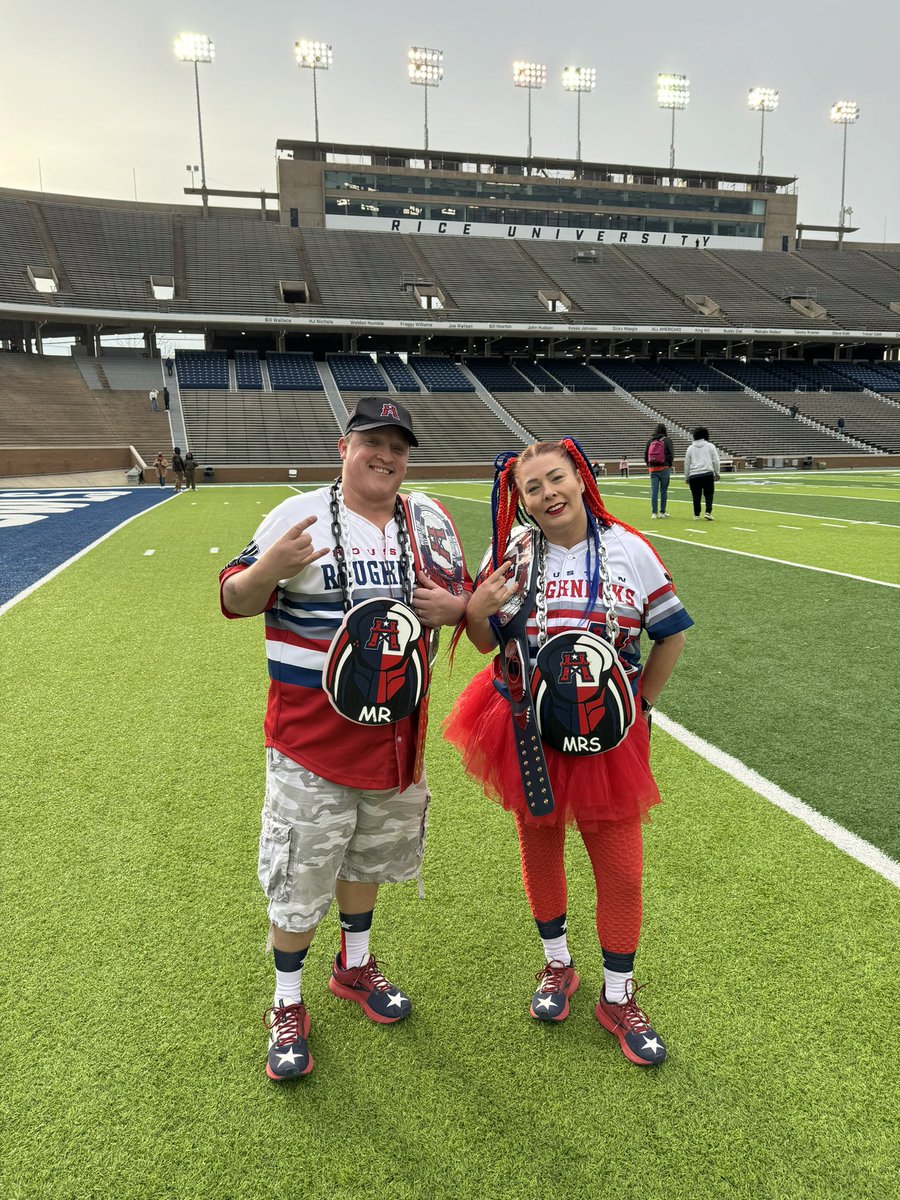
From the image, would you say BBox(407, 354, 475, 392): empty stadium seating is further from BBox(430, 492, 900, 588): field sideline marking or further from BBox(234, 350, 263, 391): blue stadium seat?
BBox(430, 492, 900, 588): field sideline marking

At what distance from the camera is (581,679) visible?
207 centimetres

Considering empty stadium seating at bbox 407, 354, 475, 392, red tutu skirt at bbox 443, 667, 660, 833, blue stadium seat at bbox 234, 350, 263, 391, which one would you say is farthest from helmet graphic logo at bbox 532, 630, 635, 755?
empty stadium seating at bbox 407, 354, 475, 392

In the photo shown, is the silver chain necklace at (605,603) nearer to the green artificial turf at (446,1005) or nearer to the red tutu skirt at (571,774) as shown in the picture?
the red tutu skirt at (571,774)

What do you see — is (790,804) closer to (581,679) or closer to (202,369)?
(581,679)

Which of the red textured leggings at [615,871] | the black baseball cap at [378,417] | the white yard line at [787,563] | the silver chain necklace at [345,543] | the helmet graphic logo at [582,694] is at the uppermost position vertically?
the black baseball cap at [378,417]

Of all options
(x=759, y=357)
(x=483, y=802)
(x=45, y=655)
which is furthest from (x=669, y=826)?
(x=759, y=357)

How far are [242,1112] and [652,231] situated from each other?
66911 mm

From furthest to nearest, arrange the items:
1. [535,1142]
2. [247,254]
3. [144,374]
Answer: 1. [247,254]
2. [144,374]
3. [535,1142]

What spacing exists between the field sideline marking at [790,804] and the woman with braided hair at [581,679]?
1.44 metres

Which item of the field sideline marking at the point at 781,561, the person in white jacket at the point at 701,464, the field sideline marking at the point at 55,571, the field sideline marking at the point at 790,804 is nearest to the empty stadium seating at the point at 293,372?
the field sideline marking at the point at 55,571

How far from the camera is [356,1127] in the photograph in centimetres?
199

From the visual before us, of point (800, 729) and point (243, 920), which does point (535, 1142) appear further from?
point (800, 729)

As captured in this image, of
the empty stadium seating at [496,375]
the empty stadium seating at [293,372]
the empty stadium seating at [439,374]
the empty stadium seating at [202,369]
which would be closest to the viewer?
the empty stadium seating at [202,369]

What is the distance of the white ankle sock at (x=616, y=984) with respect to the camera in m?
2.31
